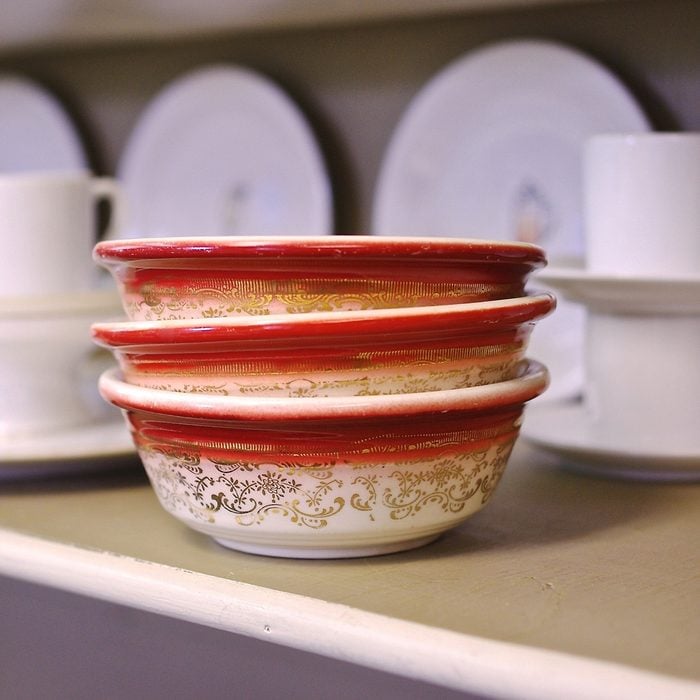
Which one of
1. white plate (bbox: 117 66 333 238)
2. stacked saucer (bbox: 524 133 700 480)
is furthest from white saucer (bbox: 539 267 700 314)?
white plate (bbox: 117 66 333 238)

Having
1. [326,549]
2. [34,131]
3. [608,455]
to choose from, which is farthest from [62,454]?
[34,131]

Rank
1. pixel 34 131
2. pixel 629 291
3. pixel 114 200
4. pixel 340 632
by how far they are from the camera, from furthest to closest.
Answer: pixel 34 131 < pixel 114 200 < pixel 629 291 < pixel 340 632

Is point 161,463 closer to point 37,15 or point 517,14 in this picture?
point 517,14

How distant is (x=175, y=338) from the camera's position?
0.49 m

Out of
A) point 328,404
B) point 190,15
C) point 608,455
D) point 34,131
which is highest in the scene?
point 190,15

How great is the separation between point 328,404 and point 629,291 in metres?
0.27

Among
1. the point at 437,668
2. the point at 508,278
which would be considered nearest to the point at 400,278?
the point at 508,278

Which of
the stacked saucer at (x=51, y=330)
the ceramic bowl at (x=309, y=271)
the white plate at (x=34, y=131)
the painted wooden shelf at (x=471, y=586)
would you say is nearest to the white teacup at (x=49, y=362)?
the stacked saucer at (x=51, y=330)

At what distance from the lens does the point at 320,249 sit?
47cm

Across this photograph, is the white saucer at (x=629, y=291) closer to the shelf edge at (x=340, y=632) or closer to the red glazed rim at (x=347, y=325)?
the red glazed rim at (x=347, y=325)

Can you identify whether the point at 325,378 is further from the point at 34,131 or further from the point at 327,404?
the point at 34,131

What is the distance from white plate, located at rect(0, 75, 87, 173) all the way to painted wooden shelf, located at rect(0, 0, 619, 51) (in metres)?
0.11

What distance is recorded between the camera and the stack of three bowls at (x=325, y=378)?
18.7 inches

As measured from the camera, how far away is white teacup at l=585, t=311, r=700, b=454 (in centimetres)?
68
